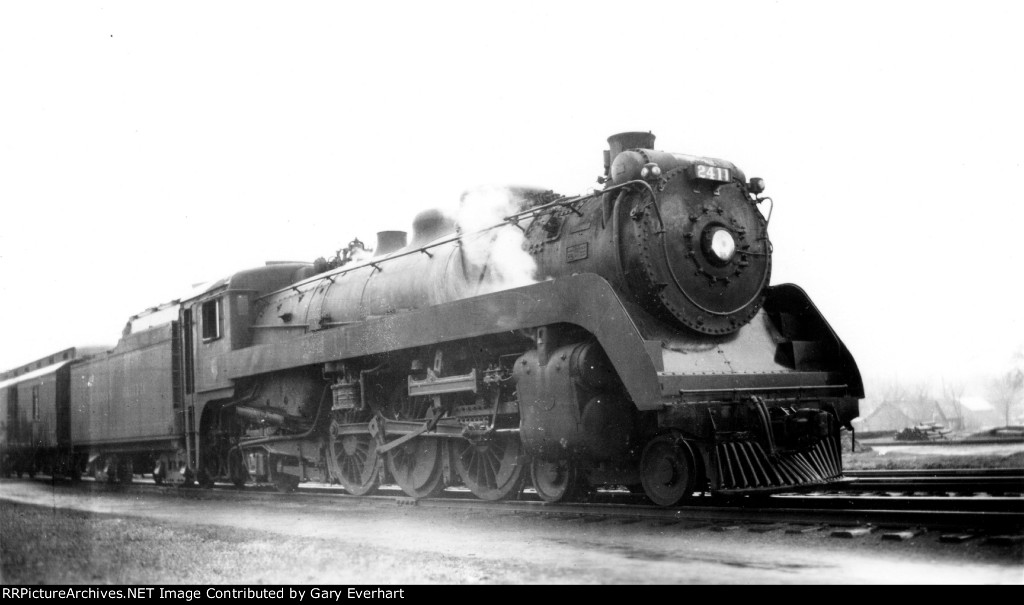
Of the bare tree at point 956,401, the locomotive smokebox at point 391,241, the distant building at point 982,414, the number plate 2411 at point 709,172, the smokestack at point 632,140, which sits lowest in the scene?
the distant building at point 982,414

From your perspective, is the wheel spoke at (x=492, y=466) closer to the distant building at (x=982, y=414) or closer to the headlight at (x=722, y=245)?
the headlight at (x=722, y=245)

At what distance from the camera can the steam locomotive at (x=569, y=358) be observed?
7211 mm

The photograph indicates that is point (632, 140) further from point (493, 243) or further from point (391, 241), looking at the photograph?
point (391, 241)

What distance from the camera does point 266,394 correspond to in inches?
492

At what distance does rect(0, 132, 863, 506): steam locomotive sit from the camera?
7.21 metres

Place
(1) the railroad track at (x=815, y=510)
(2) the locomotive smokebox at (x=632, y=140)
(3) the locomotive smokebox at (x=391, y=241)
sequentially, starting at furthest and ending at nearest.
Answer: (3) the locomotive smokebox at (x=391, y=241) → (2) the locomotive smokebox at (x=632, y=140) → (1) the railroad track at (x=815, y=510)

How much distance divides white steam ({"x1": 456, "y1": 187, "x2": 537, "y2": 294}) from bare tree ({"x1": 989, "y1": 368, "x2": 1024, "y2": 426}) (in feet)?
85.4

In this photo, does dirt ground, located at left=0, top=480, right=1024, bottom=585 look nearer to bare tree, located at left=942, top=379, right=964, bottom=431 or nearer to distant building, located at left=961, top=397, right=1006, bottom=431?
bare tree, located at left=942, top=379, right=964, bottom=431

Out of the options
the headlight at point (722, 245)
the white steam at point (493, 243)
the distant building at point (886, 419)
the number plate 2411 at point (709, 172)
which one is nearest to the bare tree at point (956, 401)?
the distant building at point (886, 419)

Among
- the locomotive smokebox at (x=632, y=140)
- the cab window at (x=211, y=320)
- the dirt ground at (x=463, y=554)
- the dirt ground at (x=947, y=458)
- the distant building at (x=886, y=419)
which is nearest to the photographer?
the dirt ground at (x=463, y=554)

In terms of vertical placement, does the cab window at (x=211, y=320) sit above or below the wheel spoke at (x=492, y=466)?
above

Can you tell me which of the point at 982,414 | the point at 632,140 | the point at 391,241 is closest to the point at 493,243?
the point at 632,140

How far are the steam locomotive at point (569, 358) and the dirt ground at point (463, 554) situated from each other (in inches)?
34.6

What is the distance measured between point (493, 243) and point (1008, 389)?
3975 centimetres
